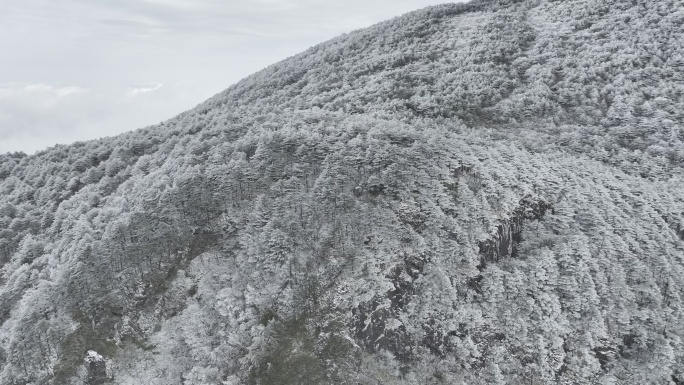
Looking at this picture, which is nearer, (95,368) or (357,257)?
(95,368)

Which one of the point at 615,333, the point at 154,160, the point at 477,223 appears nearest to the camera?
the point at 615,333

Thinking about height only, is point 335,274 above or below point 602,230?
above

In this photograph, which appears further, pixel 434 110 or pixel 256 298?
pixel 434 110

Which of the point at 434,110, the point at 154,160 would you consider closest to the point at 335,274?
the point at 154,160

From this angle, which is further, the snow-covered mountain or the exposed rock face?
the snow-covered mountain

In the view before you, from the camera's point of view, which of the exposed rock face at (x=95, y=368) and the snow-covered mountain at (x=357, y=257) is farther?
the snow-covered mountain at (x=357, y=257)

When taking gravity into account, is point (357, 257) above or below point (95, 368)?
below

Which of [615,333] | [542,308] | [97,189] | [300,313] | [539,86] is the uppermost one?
[97,189]

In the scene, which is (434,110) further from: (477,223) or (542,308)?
(542,308)
